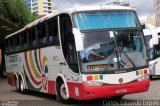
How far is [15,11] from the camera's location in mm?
36500

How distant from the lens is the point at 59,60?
14.3m

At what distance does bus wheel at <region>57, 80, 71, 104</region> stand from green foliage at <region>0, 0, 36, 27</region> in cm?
1665

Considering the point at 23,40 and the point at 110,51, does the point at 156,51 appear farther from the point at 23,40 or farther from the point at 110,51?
the point at 110,51

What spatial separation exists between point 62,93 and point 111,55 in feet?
8.32

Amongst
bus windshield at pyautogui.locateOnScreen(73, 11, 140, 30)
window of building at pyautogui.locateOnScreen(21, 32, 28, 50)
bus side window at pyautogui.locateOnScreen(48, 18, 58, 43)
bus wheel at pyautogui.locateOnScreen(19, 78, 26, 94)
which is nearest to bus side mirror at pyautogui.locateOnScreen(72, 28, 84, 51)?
bus windshield at pyautogui.locateOnScreen(73, 11, 140, 30)

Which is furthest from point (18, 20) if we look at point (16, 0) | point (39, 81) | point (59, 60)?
point (59, 60)

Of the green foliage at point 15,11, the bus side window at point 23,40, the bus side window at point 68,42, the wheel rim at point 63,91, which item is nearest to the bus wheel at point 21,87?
the bus side window at point 23,40

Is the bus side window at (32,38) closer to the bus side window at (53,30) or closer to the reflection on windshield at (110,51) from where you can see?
the bus side window at (53,30)

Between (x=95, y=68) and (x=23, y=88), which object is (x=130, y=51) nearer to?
(x=95, y=68)

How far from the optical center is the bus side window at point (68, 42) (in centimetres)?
1284

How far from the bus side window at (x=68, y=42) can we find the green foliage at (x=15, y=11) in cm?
1694

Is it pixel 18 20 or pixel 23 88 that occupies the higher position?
pixel 18 20

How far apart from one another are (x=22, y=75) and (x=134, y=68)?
350 inches

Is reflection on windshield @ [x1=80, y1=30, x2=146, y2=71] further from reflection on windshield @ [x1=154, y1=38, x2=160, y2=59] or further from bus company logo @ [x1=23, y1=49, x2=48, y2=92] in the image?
reflection on windshield @ [x1=154, y1=38, x2=160, y2=59]
